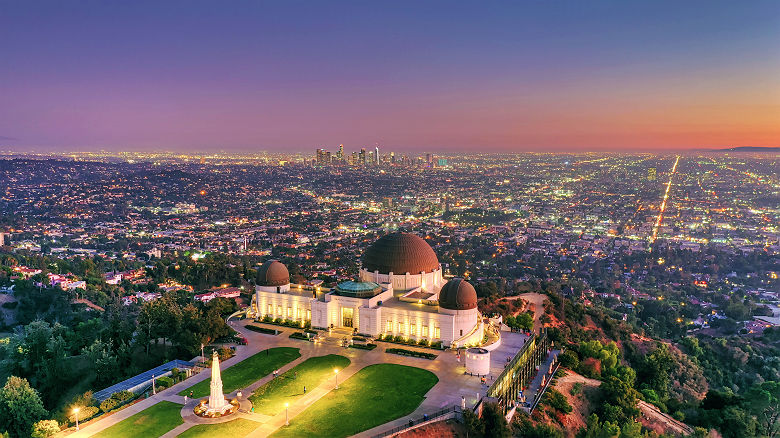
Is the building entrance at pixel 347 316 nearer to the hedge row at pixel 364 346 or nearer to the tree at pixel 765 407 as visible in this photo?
the hedge row at pixel 364 346

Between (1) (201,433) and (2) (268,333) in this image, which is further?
(2) (268,333)

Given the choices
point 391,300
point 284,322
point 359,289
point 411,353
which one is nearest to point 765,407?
point 411,353

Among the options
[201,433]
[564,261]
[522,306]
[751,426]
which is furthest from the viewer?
[564,261]

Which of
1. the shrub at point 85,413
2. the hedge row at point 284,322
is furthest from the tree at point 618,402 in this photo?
the shrub at point 85,413

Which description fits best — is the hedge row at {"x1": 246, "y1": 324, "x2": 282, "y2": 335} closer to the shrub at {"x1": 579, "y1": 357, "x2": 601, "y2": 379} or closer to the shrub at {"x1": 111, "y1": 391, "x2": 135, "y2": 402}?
the shrub at {"x1": 111, "y1": 391, "x2": 135, "y2": 402}

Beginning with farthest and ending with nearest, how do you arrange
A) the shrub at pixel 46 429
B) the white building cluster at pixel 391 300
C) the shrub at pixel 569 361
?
the shrub at pixel 569 361 → the white building cluster at pixel 391 300 → the shrub at pixel 46 429

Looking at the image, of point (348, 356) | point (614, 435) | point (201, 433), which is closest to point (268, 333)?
point (348, 356)

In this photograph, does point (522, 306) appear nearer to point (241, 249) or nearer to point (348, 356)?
point (348, 356)
